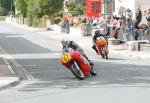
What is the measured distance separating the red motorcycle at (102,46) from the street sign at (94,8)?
22.2m

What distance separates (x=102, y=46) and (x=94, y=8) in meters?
23.3

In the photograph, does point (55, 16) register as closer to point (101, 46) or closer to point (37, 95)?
point (101, 46)

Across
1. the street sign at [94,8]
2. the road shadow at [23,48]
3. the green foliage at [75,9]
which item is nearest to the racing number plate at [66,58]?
the road shadow at [23,48]

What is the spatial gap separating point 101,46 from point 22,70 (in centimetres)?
502

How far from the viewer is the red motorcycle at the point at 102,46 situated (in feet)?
83.4

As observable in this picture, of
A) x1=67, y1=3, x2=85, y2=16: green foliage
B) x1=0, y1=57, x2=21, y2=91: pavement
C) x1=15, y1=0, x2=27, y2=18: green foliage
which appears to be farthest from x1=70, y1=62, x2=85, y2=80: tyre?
x1=15, y1=0, x2=27, y2=18: green foliage

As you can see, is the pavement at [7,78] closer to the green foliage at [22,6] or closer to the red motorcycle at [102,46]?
the red motorcycle at [102,46]

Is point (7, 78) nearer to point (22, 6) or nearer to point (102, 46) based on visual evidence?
point (102, 46)

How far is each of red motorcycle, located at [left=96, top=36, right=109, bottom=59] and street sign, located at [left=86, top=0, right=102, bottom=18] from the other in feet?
72.7

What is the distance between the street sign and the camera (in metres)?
48.2

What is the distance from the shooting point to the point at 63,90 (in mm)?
15453

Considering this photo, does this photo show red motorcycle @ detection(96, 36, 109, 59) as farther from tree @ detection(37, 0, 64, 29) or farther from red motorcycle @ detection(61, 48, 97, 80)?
tree @ detection(37, 0, 64, 29)

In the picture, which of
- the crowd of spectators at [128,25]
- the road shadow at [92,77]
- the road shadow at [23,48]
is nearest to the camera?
the road shadow at [92,77]

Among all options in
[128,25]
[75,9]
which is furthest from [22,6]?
[128,25]
